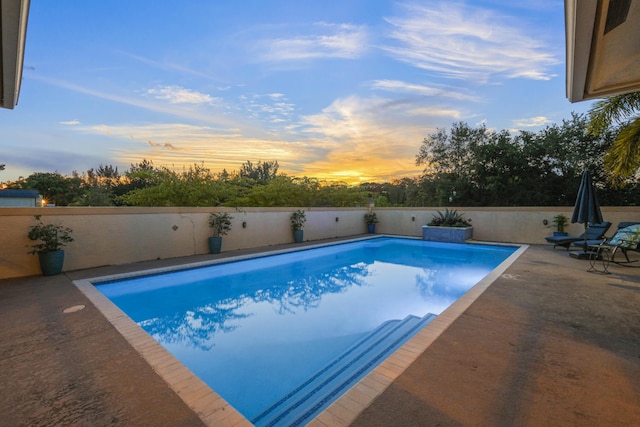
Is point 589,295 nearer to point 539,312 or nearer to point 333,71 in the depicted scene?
point 539,312

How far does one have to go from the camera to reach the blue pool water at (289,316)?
2994 millimetres

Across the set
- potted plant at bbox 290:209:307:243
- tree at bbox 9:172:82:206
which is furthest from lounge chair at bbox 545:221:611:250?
tree at bbox 9:172:82:206

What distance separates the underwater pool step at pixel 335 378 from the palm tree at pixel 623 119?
753 centimetres

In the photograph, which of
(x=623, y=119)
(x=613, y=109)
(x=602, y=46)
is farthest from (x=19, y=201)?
(x=623, y=119)

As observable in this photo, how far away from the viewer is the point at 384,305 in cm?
564

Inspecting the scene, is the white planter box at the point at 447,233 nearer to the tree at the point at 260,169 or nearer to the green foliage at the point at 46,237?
the green foliage at the point at 46,237

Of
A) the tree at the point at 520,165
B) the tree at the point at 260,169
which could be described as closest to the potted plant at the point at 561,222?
the tree at the point at 520,165

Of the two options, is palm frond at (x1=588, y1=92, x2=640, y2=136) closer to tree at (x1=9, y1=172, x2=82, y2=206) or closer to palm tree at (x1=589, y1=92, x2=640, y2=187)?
palm tree at (x1=589, y1=92, x2=640, y2=187)

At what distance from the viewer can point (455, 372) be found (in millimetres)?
2381

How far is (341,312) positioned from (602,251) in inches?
287

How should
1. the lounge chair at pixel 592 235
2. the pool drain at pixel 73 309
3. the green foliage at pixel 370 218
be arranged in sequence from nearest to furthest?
the pool drain at pixel 73 309, the lounge chair at pixel 592 235, the green foliage at pixel 370 218

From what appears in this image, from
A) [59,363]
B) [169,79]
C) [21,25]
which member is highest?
[169,79]

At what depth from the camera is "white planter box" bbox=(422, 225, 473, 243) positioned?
12062 mm

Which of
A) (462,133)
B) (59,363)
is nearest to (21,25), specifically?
(59,363)
